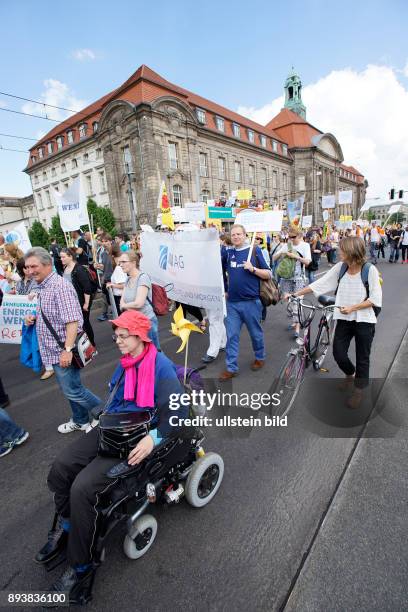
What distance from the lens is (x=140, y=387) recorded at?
1.94m

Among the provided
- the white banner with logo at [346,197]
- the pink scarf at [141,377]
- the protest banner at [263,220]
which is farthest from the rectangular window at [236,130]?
the pink scarf at [141,377]

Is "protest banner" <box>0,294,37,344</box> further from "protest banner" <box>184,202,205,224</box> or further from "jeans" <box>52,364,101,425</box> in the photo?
"protest banner" <box>184,202,205,224</box>

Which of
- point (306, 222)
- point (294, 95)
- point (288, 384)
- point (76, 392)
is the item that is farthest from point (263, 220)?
point (294, 95)

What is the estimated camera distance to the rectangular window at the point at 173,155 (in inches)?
1247

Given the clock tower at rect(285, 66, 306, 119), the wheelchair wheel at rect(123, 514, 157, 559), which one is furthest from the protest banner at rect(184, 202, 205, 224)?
the clock tower at rect(285, 66, 306, 119)

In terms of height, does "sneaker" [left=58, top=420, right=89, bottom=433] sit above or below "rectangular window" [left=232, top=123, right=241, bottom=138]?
below

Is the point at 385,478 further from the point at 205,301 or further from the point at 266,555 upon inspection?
the point at 205,301

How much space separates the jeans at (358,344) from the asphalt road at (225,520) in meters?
0.46

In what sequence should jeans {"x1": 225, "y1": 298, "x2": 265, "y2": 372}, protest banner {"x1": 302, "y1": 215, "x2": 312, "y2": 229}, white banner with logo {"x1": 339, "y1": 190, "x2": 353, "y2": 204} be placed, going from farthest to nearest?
white banner with logo {"x1": 339, "y1": 190, "x2": 353, "y2": 204} < protest banner {"x1": 302, "y1": 215, "x2": 312, "y2": 229} < jeans {"x1": 225, "y1": 298, "x2": 265, "y2": 372}

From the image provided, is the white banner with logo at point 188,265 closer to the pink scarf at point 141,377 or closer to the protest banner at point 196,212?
the pink scarf at point 141,377

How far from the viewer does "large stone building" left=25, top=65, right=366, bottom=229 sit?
29344 mm

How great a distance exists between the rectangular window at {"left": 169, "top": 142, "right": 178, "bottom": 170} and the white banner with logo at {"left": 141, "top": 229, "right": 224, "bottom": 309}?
29.8 meters

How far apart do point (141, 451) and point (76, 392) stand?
154 cm

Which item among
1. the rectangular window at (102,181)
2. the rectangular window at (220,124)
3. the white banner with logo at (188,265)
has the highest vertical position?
the rectangular window at (220,124)
